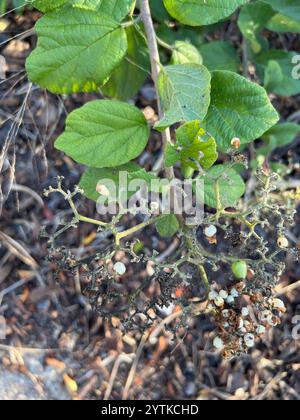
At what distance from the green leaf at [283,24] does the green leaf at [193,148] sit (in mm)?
508

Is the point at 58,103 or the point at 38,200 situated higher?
the point at 58,103

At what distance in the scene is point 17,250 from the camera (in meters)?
1.64

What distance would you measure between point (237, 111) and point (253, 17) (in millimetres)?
426

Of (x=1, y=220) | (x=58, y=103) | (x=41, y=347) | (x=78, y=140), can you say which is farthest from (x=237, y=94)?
(x=41, y=347)

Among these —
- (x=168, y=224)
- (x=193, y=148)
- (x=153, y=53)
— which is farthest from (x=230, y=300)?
(x=153, y=53)

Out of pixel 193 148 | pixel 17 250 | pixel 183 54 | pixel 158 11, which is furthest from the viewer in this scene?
pixel 17 250

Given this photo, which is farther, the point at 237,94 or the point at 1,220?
the point at 1,220

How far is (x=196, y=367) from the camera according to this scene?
1.68 m

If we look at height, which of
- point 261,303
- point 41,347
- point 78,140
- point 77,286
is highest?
point 78,140

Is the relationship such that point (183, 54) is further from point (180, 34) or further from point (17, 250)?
point (17, 250)

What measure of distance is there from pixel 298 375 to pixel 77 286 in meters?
0.64

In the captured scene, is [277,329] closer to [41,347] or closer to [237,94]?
[41,347]
